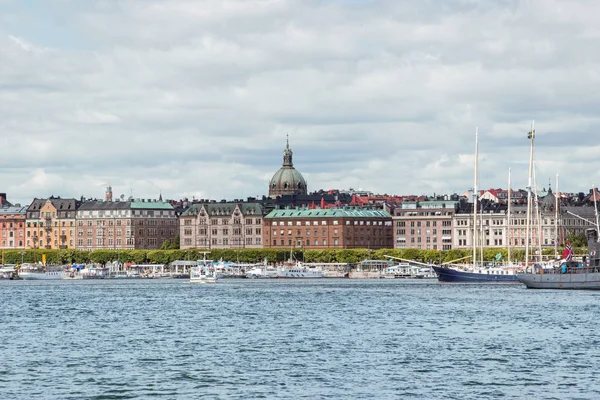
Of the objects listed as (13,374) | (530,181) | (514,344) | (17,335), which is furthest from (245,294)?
(13,374)

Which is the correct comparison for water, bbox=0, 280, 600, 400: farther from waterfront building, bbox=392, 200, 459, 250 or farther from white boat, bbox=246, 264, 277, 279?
waterfront building, bbox=392, 200, 459, 250

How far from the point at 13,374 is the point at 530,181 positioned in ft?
222

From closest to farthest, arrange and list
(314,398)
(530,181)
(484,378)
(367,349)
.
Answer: (314,398)
(484,378)
(367,349)
(530,181)

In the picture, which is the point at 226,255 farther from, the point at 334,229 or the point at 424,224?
the point at 424,224

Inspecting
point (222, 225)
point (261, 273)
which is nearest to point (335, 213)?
point (222, 225)

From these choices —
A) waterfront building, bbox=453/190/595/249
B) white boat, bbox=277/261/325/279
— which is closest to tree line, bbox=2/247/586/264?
waterfront building, bbox=453/190/595/249

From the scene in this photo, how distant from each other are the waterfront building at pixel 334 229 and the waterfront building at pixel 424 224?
81.6 inches

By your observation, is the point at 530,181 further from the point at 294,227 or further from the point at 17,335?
the point at 294,227

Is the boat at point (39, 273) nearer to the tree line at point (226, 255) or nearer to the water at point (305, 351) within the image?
the tree line at point (226, 255)

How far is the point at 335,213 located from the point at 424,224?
1191cm

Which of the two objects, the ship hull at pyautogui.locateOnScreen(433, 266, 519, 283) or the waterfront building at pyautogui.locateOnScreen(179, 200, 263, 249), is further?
the waterfront building at pyautogui.locateOnScreen(179, 200, 263, 249)

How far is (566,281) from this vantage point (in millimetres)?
82875

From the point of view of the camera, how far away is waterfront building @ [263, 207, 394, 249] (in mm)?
183250

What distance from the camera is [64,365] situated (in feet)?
128
